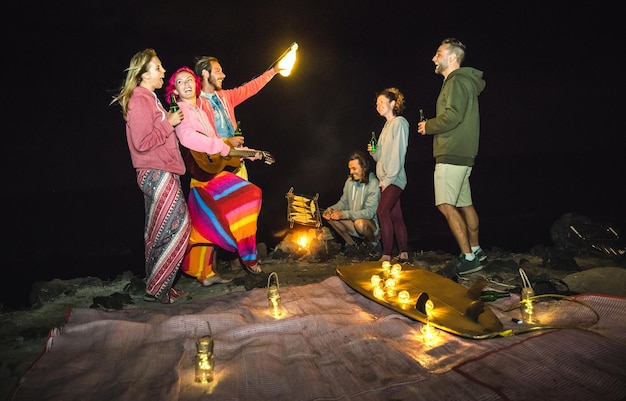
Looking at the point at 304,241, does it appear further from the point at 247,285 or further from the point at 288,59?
the point at 288,59

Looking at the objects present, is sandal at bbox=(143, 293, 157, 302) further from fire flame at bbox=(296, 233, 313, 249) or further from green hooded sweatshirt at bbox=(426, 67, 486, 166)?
green hooded sweatshirt at bbox=(426, 67, 486, 166)

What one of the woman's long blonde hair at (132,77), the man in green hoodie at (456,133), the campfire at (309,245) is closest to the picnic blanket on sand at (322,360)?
the man in green hoodie at (456,133)

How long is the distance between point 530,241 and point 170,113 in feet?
24.5

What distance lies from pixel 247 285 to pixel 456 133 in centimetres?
330

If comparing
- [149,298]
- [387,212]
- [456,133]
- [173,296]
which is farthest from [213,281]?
[456,133]

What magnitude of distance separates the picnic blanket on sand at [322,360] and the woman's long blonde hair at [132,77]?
2.16 metres

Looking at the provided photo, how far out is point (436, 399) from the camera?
248 centimetres

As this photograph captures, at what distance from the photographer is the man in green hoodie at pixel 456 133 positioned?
17.1 ft

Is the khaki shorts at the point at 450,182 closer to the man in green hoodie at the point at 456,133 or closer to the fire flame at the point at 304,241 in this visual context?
the man in green hoodie at the point at 456,133

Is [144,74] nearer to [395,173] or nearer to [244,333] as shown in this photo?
[244,333]

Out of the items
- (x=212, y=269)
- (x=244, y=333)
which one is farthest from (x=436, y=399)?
(x=212, y=269)

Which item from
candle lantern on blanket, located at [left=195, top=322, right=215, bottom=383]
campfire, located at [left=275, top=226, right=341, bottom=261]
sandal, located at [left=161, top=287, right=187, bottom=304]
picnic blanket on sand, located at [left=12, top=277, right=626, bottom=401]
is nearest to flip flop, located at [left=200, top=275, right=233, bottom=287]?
sandal, located at [left=161, top=287, right=187, bottom=304]

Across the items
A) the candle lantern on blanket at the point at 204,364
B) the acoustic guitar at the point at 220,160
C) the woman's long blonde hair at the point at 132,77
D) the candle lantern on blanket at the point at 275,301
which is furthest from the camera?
the acoustic guitar at the point at 220,160

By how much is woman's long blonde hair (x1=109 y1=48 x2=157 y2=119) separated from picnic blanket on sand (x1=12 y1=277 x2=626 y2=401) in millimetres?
2161
